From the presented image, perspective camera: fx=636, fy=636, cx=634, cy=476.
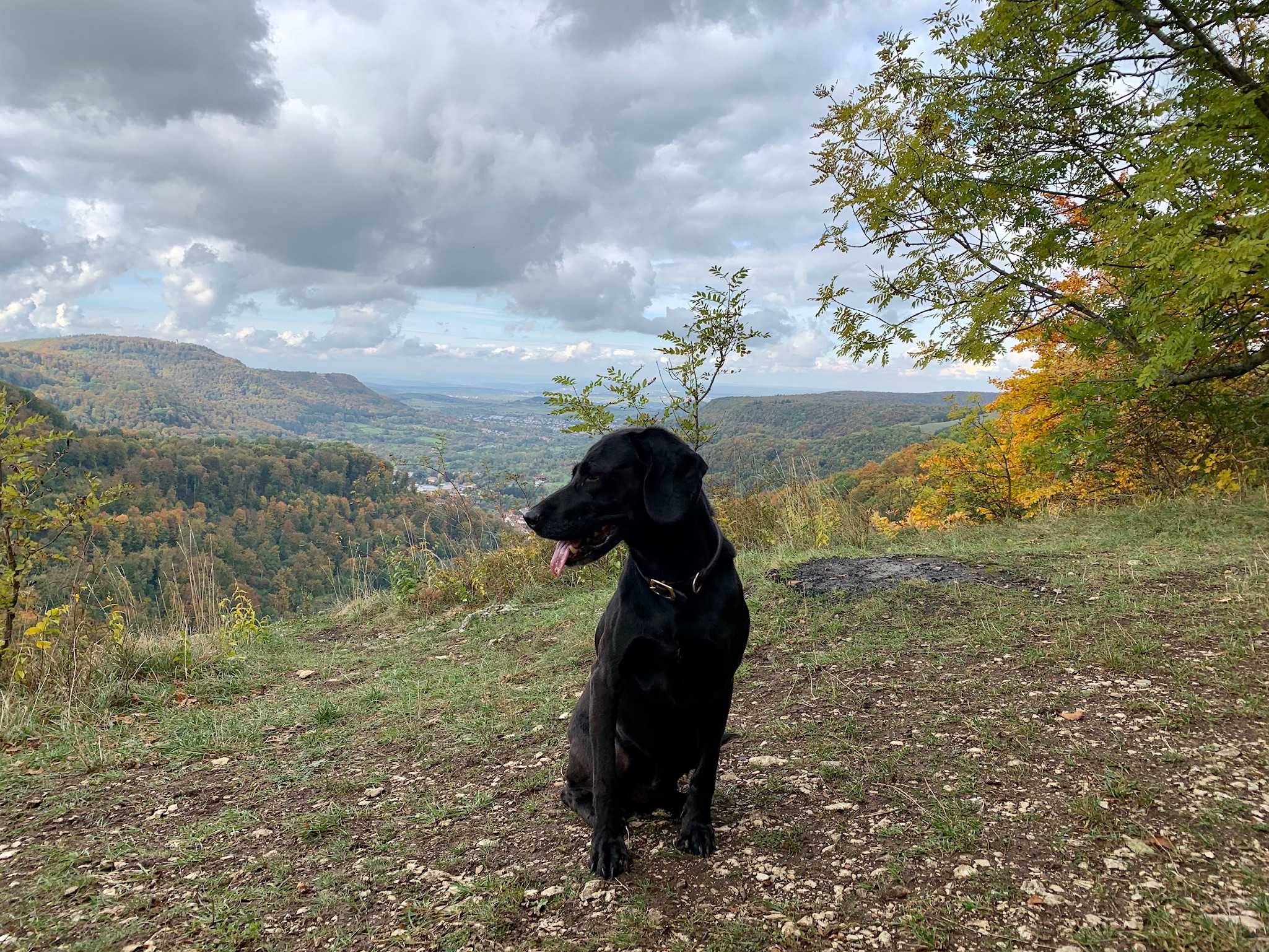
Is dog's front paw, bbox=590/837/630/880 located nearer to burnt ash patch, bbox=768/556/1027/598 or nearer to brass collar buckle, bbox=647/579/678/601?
brass collar buckle, bbox=647/579/678/601

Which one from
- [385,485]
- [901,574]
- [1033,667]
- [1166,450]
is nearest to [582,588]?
[901,574]

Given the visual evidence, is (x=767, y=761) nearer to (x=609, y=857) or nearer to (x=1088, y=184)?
(x=609, y=857)

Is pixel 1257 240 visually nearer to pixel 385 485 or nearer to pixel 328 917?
pixel 328 917

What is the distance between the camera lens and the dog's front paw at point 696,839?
2.26 metres

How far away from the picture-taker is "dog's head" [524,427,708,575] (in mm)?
2295

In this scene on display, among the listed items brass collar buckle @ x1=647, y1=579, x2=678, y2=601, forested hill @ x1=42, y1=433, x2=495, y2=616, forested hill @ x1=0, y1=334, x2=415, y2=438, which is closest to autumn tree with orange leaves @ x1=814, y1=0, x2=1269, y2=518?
brass collar buckle @ x1=647, y1=579, x2=678, y2=601

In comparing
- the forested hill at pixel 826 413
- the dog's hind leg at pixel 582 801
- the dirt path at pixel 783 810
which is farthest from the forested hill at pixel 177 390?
the dog's hind leg at pixel 582 801

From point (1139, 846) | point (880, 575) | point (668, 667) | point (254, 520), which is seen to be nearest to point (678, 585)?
point (668, 667)

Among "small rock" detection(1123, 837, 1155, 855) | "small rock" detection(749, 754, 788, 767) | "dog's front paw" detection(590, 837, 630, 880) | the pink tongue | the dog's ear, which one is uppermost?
the dog's ear

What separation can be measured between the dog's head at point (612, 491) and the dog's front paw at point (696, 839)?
1.03 metres

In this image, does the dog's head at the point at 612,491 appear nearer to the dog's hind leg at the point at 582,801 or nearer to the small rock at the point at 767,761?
the dog's hind leg at the point at 582,801

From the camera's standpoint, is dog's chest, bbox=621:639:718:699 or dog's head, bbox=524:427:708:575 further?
dog's head, bbox=524:427:708:575

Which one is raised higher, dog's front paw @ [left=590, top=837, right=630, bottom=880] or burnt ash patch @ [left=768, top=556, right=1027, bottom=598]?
burnt ash patch @ [left=768, top=556, right=1027, bottom=598]

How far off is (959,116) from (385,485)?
19157 millimetres
